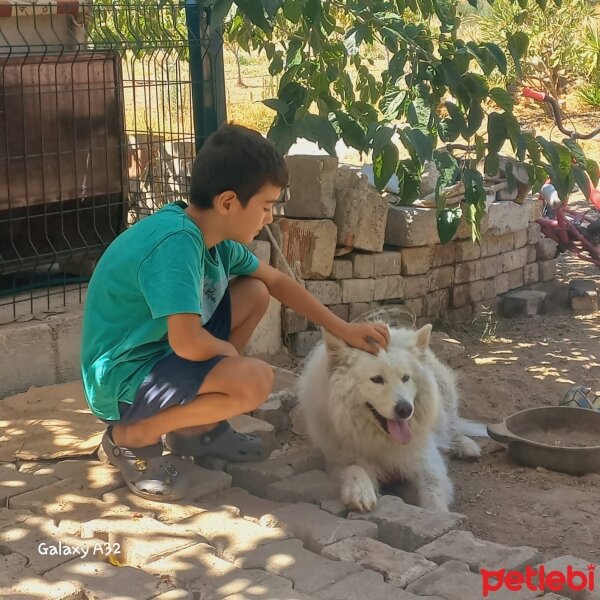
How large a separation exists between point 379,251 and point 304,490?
3289 millimetres

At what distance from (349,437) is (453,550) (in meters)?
1.03

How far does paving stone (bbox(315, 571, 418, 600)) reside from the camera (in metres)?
2.79

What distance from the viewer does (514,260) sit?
8.07 meters

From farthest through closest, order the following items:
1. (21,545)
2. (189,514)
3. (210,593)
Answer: (189,514) < (21,545) < (210,593)

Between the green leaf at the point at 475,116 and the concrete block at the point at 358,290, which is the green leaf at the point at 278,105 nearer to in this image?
the green leaf at the point at 475,116

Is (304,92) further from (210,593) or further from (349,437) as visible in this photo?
(210,593)

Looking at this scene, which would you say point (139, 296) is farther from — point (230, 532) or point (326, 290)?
point (326, 290)

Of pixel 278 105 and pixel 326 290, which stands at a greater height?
pixel 278 105

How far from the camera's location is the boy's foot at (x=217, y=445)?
12.8 feet

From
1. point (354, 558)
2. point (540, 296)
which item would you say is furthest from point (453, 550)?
point (540, 296)

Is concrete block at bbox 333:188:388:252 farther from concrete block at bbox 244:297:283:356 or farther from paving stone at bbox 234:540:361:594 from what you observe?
paving stone at bbox 234:540:361:594

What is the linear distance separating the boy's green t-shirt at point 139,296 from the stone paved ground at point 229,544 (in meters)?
0.43

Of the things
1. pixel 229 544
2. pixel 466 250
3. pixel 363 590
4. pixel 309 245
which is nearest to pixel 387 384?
pixel 229 544

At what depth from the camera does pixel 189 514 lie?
3.42 meters
